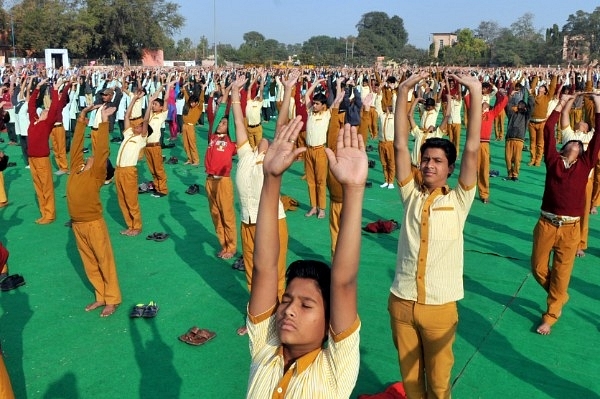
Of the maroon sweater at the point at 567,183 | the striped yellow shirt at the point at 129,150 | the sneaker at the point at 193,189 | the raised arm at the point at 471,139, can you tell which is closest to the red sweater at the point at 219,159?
the striped yellow shirt at the point at 129,150

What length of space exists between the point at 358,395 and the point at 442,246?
4.61ft

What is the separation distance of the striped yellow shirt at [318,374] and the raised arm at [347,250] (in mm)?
56

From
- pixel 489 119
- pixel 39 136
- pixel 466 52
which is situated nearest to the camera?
pixel 39 136

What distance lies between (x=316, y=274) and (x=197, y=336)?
312 centimetres

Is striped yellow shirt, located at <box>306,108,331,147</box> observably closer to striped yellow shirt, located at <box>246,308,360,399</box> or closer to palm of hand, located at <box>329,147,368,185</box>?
palm of hand, located at <box>329,147,368,185</box>

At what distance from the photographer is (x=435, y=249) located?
3293mm

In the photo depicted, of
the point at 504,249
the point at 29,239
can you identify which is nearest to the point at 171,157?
the point at 29,239

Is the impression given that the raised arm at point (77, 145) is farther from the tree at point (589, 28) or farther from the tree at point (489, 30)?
the tree at point (489, 30)

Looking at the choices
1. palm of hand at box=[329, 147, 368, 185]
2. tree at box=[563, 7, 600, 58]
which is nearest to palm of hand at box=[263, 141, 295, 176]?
palm of hand at box=[329, 147, 368, 185]

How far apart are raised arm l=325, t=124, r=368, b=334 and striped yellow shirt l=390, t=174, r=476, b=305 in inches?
58.1

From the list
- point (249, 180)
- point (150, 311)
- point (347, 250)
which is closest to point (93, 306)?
point (150, 311)

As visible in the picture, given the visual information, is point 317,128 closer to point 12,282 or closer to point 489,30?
point 12,282

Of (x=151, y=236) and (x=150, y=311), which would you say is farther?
(x=151, y=236)

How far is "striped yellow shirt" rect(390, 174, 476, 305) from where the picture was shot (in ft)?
10.7
